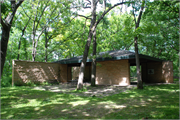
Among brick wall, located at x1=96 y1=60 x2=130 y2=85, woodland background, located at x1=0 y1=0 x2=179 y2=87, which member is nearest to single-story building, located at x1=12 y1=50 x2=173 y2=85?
brick wall, located at x1=96 y1=60 x2=130 y2=85

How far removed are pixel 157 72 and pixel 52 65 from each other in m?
13.0

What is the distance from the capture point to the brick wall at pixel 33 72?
1193cm

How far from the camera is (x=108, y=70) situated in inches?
532

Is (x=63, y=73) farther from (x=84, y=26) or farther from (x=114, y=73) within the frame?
(x=84, y=26)

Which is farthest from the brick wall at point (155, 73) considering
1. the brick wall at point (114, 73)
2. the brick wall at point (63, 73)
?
the brick wall at point (63, 73)

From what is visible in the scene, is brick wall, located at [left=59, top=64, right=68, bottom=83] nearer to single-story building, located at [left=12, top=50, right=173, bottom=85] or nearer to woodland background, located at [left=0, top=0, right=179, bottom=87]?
single-story building, located at [left=12, top=50, right=173, bottom=85]

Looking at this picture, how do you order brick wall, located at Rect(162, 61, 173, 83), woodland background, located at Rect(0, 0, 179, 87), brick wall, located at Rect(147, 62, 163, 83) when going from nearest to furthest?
woodland background, located at Rect(0, 0, 179, 87) < brick wall, located at Rect(162, 61, 173, 83) < brick wall, located at Rect(147, 62, 163, 83)

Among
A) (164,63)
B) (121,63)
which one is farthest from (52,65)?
(164,63)

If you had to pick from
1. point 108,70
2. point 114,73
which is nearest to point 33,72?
point 108,70

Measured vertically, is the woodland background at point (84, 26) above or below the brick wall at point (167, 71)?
above

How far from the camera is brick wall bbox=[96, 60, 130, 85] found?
1222cm

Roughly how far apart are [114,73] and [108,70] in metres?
0.77

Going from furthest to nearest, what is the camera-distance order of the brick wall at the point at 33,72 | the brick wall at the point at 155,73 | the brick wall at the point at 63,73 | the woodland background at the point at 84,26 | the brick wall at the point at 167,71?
the brick wall at the point at 63,73, the brick wall at the point at 155,73, the brick wall at the point at 167,71, the brick wall at the point at 33,72, the woodland background at the point at 84,26

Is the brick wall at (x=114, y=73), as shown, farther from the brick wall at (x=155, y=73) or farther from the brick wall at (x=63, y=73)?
the brick wall at (x=155, y=73)
